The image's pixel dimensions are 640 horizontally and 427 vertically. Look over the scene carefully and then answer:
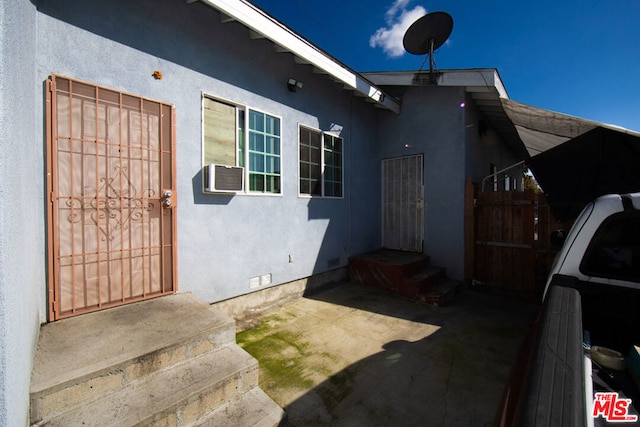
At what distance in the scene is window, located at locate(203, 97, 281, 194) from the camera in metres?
3.81

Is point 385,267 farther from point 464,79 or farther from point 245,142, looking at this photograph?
point 464,79

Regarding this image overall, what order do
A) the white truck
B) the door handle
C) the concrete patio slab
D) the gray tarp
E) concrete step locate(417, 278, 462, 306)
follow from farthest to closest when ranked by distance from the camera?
concrete step locate(417, 278, 462, 306)
the gray tarp
the door handle
the concrete patio slab
the white truck

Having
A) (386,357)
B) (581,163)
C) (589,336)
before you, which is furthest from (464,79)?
(386,357)

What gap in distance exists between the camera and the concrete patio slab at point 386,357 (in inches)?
97.9

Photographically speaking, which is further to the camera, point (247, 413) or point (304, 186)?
point (304, 186)

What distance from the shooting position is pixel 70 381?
1875mm

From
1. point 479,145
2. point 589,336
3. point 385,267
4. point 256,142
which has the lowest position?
point 385,267

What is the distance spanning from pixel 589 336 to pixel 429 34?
627 centimetres

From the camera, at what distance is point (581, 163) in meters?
4.02

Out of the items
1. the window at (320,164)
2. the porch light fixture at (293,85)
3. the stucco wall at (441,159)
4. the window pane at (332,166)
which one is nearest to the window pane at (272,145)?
the window at (320,164)

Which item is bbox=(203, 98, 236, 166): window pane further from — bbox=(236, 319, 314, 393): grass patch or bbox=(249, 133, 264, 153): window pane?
bbox=(236, 319, 314, 393): grass patch

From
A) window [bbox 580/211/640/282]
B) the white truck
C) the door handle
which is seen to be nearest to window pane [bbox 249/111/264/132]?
the door handle

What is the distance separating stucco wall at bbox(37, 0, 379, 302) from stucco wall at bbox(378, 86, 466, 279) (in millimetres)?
1776

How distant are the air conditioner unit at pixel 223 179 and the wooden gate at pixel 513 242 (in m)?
4.98
